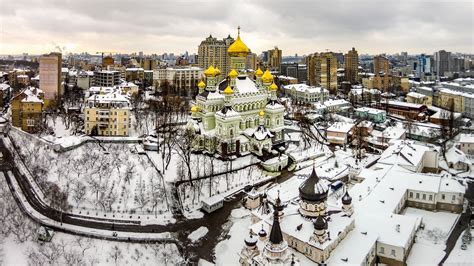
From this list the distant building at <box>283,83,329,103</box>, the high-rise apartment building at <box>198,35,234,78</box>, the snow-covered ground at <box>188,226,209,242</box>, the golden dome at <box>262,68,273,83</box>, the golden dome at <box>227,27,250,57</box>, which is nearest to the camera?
the snow-covered ground at <box>188,226,209,242</box>

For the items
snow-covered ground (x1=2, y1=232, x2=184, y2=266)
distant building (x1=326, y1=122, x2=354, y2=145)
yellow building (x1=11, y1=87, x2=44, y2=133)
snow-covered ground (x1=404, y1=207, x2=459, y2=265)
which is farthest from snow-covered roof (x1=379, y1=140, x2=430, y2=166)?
yellow building (x1=11, y1=87, x2=44, y2=133)

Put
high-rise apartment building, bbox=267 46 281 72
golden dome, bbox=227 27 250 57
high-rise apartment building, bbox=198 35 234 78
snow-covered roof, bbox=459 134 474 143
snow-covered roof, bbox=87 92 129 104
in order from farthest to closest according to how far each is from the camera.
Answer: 1. high-rise apartment building, bbox=267 46 281 72
2. high-rise apartment building, bbox=198 35 234 78
3. golden dome, bbox=227 27 250 57
4. snow-covered roof, bbox=87 92 129 104
5. snow-covered roof, bbox=459 134 474 143

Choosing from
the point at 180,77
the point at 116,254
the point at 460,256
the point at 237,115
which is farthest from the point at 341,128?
the point at 180,77

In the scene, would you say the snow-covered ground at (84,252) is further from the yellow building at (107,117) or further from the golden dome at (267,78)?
the golden dome at (267,78)

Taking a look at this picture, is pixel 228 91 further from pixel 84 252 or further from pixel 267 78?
pixel 84 252

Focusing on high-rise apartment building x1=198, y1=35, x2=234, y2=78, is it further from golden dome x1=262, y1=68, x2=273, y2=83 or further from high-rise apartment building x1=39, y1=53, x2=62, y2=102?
golden dome x1=262, y1=68, x2=273, y2=83

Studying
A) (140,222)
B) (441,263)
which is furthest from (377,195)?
(140,222)

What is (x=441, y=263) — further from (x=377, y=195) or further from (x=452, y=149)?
(x=452, y=149)

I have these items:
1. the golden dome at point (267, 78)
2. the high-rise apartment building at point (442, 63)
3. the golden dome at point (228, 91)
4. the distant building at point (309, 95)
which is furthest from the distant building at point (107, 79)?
the high-rise apartment building at point (442, 63)
